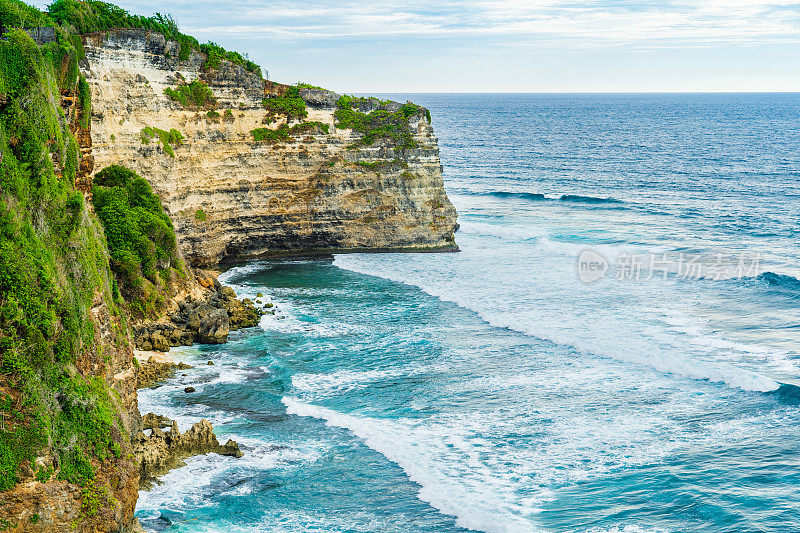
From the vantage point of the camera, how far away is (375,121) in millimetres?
53250

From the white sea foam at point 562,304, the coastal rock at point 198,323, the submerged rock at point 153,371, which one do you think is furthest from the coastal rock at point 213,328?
the white sea foam at point 562,304

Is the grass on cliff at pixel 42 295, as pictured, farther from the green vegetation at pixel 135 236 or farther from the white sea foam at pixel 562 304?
the white sea foam at pixel 562 304

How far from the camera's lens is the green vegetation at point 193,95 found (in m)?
44.6

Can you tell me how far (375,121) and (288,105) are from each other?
661 centimetres

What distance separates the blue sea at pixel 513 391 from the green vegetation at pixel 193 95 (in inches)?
442

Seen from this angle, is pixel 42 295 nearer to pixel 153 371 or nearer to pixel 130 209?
pixel 153 371

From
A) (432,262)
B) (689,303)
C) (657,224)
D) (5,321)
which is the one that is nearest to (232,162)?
(432,262)

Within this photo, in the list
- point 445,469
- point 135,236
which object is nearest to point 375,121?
point 135,236

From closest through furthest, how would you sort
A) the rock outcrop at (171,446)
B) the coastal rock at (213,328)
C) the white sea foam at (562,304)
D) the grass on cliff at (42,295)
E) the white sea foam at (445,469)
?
1. the grass on cliff at (42,295)
2. the white sea foam at (445,469)
3. the rock outcrop at (171,446)
4. the white sea foam at (562,304)
5. the coastal rock at (213,328)

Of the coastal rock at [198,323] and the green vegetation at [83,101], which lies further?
the coastal rock at [198,323]

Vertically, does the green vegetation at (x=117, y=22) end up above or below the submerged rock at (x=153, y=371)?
above

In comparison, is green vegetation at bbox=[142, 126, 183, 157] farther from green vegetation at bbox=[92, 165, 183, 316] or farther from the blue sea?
the blue sea

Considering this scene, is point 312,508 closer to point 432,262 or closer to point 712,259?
point 432,262

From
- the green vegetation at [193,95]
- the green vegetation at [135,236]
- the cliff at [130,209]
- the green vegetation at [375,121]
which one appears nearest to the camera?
the cliff at [130,209]
